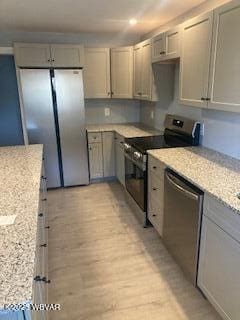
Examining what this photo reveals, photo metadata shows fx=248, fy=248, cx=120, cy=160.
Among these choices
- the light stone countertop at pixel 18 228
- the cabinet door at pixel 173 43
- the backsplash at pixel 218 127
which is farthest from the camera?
the cabinet door at pixel 173 43

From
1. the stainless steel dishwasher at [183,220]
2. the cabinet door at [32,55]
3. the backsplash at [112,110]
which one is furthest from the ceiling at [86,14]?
the stainless steel dishwasher at [183,220]

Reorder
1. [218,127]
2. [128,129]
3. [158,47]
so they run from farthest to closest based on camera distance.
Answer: [128,129] < [158,47] < [218,127]

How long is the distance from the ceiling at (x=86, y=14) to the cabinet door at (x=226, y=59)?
2.61 feet

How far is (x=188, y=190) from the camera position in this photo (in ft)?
5.90

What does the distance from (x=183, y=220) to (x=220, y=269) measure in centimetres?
46

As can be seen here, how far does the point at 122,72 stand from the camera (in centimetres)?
392

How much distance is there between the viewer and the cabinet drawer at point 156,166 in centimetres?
228

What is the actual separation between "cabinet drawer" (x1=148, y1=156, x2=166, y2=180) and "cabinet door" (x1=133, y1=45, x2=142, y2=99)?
4.88 ft

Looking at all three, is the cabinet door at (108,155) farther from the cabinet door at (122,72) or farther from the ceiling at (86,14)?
the ceiling at (86,14)

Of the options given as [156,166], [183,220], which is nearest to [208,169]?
[183,220]

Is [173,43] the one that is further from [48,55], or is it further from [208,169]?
[48,55]

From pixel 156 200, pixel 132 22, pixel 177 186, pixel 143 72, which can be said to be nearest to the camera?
pixel 177 186

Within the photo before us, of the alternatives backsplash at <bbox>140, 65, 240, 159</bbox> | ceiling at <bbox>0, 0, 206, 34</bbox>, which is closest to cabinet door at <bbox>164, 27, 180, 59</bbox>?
ceiling at <bbox>0, 0, 206, 34</bbox>

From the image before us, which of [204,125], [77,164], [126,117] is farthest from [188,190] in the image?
[126,117]
